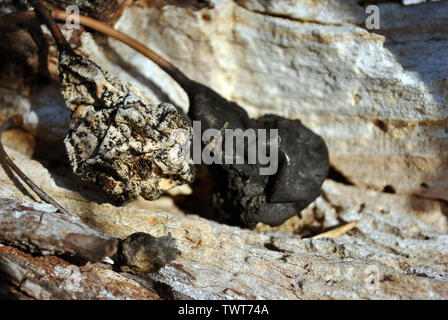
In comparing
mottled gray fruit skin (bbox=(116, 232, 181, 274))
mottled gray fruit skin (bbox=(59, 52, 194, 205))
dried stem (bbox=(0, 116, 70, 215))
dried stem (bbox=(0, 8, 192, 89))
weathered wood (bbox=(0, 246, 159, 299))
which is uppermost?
dried stem (bbox=(0, 8, 192, 89))

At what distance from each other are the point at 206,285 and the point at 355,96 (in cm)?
131

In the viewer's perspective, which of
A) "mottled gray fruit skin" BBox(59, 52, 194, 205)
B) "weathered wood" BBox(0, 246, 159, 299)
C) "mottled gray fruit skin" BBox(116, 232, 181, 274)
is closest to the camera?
"weathered wood" BBox(0, 246, 159, 299)

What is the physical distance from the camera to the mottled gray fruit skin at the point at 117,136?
1.67m

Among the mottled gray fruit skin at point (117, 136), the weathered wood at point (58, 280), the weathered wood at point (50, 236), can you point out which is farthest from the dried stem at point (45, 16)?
the weathered wood at point (58, 280)

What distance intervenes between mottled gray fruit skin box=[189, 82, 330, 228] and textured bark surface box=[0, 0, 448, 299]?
12cm

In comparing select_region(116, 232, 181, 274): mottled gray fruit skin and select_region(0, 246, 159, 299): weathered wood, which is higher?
select_region(116, 232, 181, 274): mottled gray fruit skin

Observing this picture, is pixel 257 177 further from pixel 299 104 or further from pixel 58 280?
pixel 58 280

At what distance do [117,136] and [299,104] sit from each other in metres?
1.11

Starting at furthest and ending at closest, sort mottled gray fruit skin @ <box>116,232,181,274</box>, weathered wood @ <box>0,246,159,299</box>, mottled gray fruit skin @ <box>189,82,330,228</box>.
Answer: mottled gray fruit skin @ <box>189,82,330,228</box> → mottled gray fruit skin @ <box>116,232,181,274</box> → weathered wood @ <box>0,246,159,299</box>

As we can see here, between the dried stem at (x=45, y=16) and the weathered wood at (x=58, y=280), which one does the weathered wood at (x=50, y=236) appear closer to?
Result: the weathered wood at (x=58, y=280)

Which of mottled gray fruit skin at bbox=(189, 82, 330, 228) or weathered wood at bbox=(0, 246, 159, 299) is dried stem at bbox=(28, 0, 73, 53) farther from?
weathered wood at bbox=(0, 246, 159, 299)

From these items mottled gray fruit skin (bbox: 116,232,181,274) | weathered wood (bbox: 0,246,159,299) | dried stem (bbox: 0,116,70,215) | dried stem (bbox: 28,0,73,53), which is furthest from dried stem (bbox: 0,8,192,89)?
weathered wood (bbox: 0,246,159,299)

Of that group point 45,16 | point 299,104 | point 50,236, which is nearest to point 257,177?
point 299,104

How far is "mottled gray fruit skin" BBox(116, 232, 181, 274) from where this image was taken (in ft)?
4.85
